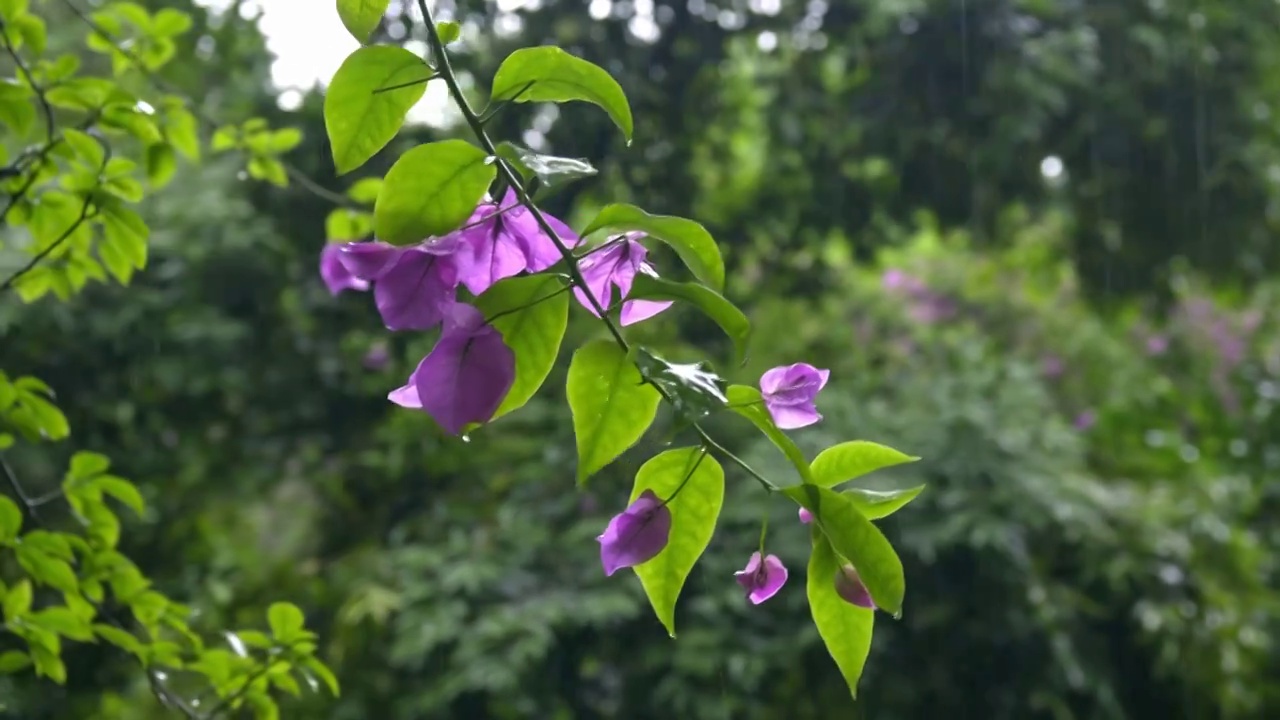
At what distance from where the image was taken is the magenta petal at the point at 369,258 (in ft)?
1.00

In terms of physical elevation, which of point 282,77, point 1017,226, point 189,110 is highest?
point 189,110

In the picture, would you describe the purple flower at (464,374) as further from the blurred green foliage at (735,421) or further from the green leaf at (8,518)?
the blurred green foliage at (735,421)

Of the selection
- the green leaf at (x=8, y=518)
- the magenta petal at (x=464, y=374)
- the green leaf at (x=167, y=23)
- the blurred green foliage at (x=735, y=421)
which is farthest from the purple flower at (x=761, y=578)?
the blurred green foliage at (x=735, y=421)

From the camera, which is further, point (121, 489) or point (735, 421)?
point (735, 421)

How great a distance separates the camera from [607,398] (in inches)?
12.7

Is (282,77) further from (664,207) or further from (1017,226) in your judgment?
(1017,226)

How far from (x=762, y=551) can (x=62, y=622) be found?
1.54ft

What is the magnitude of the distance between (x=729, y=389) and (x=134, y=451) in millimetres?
1954

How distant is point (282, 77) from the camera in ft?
6.48

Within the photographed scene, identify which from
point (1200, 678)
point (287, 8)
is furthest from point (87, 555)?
point (1200, 678)

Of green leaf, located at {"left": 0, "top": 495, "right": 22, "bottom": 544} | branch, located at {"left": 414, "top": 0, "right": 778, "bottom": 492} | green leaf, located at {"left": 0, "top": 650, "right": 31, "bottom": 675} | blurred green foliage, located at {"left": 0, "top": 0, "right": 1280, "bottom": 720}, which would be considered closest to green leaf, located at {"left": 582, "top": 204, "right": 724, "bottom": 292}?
branch, located at {"left": 414, "top": 0, "right": 778, "bottom": 492}

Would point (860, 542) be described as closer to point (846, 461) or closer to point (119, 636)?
point (846, 461)

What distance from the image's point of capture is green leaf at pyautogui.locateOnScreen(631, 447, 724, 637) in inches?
13.2

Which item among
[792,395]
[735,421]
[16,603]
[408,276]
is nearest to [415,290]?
[408,276]
